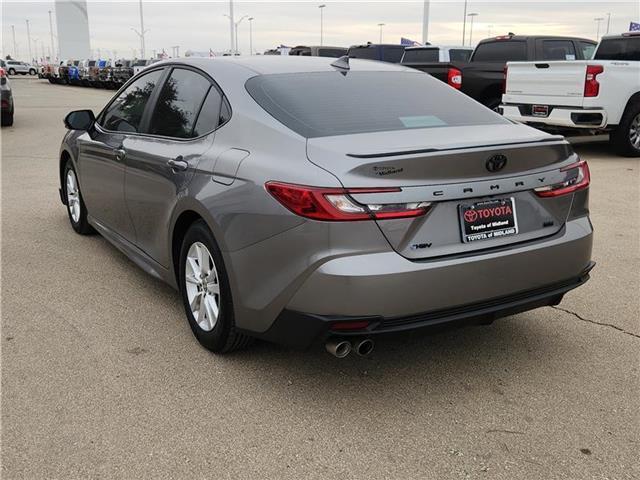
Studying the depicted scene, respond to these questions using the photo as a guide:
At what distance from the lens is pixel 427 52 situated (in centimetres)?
1542

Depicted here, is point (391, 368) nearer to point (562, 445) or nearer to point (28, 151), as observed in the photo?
point (562, 445)

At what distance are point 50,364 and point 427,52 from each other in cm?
1355

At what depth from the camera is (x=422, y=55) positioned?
15570 millimetres

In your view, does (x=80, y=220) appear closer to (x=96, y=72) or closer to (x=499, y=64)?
(x=499, y=64)

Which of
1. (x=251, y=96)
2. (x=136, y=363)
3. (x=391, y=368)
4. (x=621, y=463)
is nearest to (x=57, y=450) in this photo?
(x=136, y=363)

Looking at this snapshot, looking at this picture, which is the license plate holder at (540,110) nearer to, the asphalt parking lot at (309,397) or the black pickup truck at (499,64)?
the black pickup truck at (499,64)

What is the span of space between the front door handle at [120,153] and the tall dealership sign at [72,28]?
72148 mm

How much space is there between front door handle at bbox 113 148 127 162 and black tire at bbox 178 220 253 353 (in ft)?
3.66

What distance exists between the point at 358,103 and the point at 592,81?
7.73 meters

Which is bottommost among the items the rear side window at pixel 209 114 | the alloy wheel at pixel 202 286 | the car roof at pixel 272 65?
the alloy wheel at pixel 202 286

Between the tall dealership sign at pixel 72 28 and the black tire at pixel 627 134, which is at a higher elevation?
the tall dealership sign at pixel 72 28

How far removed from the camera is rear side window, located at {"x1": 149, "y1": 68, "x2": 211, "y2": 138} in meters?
3.91

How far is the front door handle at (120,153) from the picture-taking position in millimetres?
4518

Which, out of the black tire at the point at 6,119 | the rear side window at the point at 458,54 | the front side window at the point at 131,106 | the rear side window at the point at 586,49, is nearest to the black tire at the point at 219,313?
the front side window at the point at 131,106
